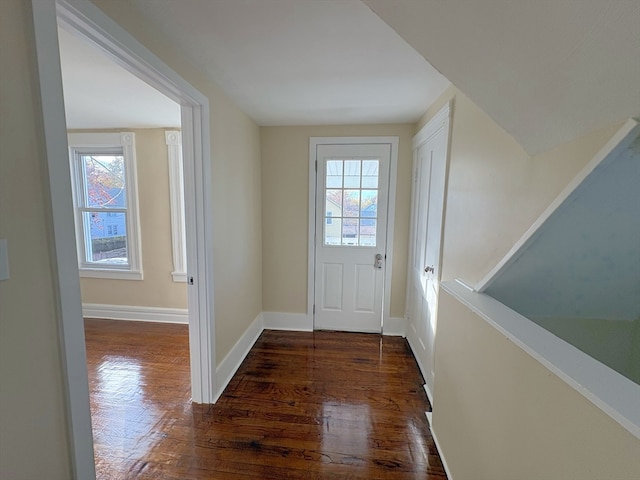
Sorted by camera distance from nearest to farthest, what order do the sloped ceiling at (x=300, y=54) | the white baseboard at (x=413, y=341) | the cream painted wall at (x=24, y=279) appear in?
the cream painted wall at (x=24, y=279) < the sloped ceiling at (x=300, y=54) < the white baseboard at (x=413, y=341)

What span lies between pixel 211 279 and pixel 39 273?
3.55 feet

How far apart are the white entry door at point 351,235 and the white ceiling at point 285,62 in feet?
1.58

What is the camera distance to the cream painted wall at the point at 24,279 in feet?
Result: 2.50

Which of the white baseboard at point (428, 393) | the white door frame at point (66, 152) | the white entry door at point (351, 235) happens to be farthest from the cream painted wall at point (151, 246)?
the white baseboard at point (428, 393)

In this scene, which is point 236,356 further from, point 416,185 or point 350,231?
point 416,185

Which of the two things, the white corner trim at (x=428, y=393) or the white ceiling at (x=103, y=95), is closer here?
the white ceiling at (x=103, y=95)

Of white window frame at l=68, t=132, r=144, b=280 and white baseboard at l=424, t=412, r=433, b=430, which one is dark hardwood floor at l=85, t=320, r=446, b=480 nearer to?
white baseboard at l=424, t=412, r=433, b=430

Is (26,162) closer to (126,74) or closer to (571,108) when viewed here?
(126,74)

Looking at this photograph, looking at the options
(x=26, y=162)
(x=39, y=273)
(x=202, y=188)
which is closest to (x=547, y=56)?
(x=26, y=162)

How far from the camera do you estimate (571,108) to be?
2.42 feet

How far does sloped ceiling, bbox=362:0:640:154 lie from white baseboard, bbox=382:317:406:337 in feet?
7.89

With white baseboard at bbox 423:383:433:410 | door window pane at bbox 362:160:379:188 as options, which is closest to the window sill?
door window pane at bbox 362:160:379:188

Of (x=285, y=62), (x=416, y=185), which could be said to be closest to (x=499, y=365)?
A: (x=285, y=62)

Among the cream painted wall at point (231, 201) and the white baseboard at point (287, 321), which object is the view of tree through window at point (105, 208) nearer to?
the cream painted wall at point (231, 201)
